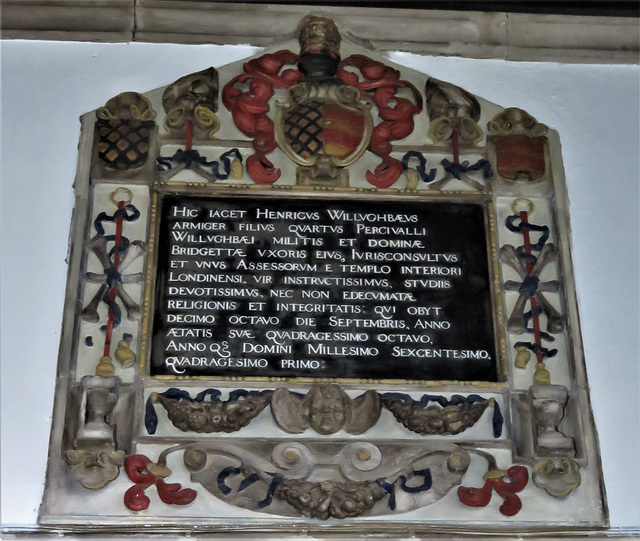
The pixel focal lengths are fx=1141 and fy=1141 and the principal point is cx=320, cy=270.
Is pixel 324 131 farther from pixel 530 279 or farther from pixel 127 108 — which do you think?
pixel 530 279

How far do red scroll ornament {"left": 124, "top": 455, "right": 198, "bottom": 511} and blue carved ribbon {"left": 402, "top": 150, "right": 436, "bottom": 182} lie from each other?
63.7 inches

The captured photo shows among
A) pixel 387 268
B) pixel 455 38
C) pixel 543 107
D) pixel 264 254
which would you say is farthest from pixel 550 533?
pixel 455 38

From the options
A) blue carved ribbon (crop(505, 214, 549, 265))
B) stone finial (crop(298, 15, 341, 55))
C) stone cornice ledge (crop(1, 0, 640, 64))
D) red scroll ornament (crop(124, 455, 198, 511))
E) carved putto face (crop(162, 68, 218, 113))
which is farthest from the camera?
stone cornice ledge (crop(1, 0, 640, 64))

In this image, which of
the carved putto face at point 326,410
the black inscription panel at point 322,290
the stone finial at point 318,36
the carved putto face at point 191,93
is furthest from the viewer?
the stone finial at point 318,36

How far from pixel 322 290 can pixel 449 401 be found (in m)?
0.65

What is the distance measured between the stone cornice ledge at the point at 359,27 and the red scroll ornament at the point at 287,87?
0.66 ft

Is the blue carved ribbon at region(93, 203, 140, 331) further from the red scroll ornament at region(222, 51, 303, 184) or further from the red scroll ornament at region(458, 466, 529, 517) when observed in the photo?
the red scroll ornament at region(458, 466, 529, 517)

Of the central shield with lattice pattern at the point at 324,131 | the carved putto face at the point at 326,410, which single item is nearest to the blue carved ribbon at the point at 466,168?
the central shield with lattice pattern at the point at 324,131

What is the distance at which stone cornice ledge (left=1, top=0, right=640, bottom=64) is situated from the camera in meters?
5.09

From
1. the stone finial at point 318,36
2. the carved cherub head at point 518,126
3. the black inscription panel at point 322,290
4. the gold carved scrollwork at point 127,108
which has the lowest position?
the black inscription panel at point 322,290

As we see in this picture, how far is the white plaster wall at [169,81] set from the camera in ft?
14.0

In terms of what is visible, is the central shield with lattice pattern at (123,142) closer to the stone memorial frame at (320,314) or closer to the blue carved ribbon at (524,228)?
the stone memorial frame at (320,314)

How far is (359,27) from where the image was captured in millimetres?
5145

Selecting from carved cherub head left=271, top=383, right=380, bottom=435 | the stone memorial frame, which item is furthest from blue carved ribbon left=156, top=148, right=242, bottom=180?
carved cherub head left=271, top=383, right=380, bottom=435
